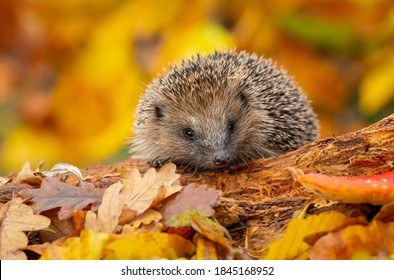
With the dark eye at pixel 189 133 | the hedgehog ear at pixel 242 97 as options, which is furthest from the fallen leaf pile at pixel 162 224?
the hedgehog ear at pixel 242 97

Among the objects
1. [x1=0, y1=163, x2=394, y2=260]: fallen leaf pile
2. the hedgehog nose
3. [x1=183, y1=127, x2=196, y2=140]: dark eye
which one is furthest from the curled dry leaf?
[x1=183, y1=127, x2=196, y2=140]: dark eye

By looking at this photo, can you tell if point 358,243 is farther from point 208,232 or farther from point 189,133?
point 189,133

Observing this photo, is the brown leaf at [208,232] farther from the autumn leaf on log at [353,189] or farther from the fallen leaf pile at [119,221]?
the autumn leaf on log at [353,189]

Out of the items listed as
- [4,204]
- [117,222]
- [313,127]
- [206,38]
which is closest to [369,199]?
[117,222]

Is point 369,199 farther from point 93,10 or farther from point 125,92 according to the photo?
point 93,10

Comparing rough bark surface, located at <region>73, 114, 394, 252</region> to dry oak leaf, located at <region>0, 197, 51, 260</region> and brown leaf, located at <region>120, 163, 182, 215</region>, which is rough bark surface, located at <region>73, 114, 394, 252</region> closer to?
brown leaf, located at <region>120, 163, 182, 215</region>

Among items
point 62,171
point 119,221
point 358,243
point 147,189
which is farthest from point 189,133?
point 358,243
